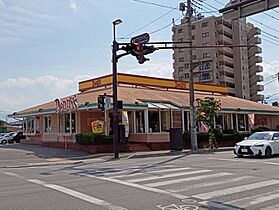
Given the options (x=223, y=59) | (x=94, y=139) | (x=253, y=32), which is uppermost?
(x=253, y=32)

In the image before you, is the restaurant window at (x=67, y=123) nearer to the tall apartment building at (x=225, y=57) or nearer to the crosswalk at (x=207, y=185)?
the crosswalk at (x=207, y=185)

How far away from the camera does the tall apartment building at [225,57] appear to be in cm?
8562

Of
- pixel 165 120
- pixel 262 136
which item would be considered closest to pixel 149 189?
pixel 262 136

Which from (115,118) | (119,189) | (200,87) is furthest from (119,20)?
(200,87)

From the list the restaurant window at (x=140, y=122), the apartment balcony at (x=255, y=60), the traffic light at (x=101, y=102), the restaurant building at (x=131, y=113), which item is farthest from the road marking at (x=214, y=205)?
the apartment balcony at (x=255, y=60)

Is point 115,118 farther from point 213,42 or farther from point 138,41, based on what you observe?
point 213,42

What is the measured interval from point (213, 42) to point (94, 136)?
65.0 m

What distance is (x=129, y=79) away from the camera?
1399 inches

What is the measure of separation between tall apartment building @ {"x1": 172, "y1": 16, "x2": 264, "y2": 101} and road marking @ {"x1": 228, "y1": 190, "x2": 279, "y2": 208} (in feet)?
236

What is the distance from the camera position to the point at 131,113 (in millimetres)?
31344

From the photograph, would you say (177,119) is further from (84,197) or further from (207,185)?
(84,197)

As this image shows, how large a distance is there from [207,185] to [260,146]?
10.3m

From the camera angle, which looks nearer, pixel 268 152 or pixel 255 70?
pixel 268 152

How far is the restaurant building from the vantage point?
29.2m
